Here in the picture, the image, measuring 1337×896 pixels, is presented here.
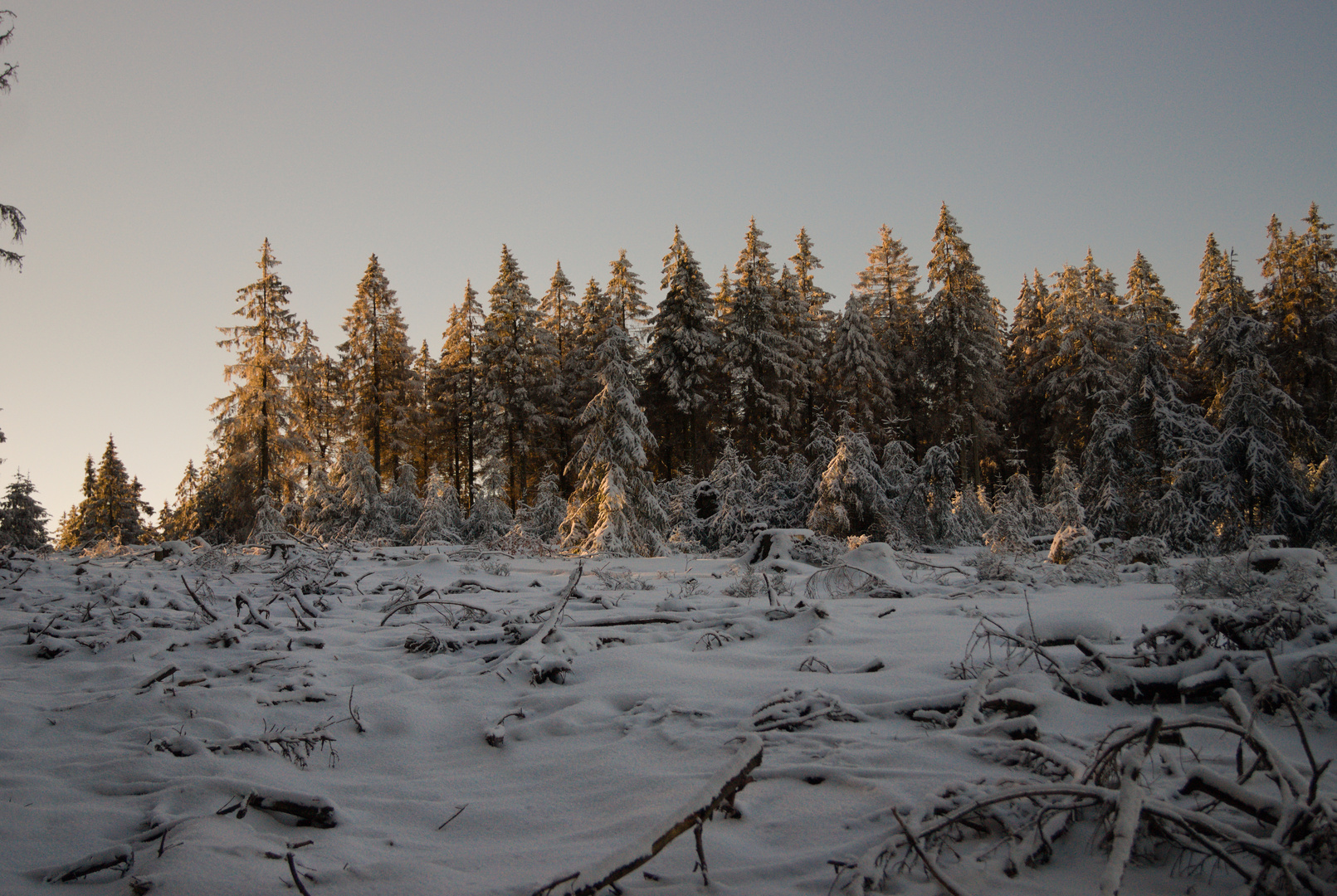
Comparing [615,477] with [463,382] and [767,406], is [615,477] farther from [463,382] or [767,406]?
[463,382]

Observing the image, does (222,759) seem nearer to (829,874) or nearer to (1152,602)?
(829,874)

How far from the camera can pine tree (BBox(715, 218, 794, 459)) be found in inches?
1113

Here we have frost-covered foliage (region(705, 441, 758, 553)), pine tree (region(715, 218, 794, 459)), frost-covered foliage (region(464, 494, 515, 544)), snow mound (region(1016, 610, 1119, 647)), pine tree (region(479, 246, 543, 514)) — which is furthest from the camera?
pine tree (region(479, 246, 543, 514))

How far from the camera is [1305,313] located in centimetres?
2503

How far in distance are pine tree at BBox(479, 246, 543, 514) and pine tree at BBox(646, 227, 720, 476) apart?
5.47m

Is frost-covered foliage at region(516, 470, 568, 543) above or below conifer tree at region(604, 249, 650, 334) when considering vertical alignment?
below

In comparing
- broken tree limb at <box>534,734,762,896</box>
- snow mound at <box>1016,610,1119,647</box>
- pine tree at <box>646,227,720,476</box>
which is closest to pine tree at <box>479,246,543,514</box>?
pine tree at <box>646,227,720,476</box>

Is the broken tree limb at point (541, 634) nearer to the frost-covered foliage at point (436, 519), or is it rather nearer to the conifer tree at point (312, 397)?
the frost-covered foliage at point (436, 519)

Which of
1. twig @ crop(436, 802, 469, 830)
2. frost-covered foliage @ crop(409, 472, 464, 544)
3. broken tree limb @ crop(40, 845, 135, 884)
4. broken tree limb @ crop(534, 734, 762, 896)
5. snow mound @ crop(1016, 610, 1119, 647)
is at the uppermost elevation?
frost-covered foliage @ crop(409, 472, 464, 544)

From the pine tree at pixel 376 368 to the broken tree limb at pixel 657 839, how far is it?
101 feet

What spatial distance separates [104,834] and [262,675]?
2066 millimetres

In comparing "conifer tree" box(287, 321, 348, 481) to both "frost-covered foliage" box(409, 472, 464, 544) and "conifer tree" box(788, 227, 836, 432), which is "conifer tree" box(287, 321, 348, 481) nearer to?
"frost-covered foliage" box(409, 472, 464, 544)

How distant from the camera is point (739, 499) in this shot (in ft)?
61.8

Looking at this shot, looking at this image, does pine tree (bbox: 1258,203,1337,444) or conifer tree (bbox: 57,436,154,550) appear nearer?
pine tree (bbox: 1258,203,1337,444)
